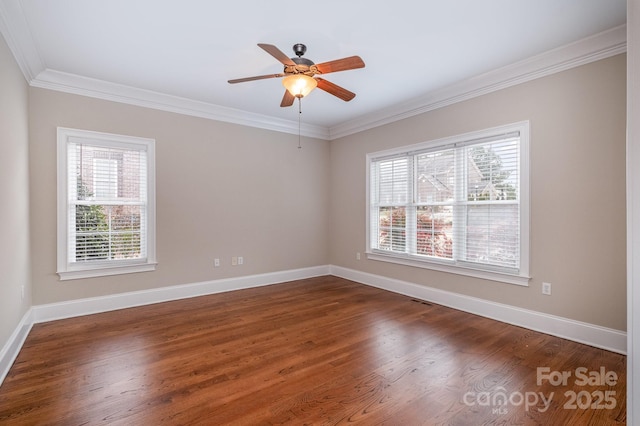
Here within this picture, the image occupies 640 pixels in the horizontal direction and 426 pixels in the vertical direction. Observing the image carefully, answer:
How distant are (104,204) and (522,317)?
5.05 metres

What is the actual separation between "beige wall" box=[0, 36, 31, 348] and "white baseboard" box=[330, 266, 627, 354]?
171 inches

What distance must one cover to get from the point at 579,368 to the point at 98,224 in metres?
5.13

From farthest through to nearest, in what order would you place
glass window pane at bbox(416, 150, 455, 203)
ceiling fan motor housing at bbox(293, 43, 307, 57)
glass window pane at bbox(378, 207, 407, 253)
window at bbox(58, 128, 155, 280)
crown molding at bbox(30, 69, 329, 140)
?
glass window pane at bbox(378, 207, 407, 253) < glass window pane at bbox(416, 150, 455, 203) < window at bbox(58, 128, 155, 280) < crown molding at bbox(30, 69, 329, 140) < ceiling fan motor housing at bbox(293, 43, 307, 57)

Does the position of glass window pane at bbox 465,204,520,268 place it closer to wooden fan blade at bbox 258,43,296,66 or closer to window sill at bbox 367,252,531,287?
Answer: window sill at bbox 367,252,531,287

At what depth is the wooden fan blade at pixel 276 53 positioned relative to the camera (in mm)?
2290

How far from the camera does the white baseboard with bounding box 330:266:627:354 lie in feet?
9.14

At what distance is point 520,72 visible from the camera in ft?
10.9

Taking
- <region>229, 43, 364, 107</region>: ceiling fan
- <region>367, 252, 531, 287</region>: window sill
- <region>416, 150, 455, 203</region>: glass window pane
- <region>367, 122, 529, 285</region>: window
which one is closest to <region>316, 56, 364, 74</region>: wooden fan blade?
<region>229, 43, 364, 107</region>: ceiling fan

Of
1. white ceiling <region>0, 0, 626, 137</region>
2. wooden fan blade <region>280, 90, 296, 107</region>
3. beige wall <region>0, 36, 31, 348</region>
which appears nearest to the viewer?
white ceiling <region>0, 0, 626, 137</region>

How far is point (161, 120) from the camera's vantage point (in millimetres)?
4281

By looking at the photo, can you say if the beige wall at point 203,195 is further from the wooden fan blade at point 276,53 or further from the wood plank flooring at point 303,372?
the wooden fan blade at point 276,53

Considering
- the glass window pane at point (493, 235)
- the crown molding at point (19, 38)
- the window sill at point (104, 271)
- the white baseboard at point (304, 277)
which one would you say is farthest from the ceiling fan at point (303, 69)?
the white baseboard at point (304, 277)

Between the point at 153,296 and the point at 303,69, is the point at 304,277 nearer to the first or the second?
the point at 153,296

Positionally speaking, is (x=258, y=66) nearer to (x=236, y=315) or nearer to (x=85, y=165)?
(x=85, y=165)
